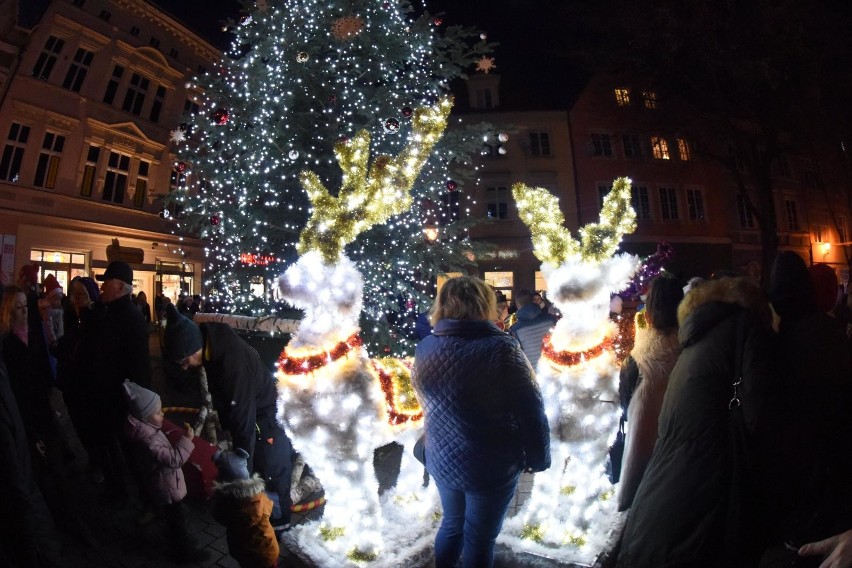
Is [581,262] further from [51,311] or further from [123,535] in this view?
[51,311]

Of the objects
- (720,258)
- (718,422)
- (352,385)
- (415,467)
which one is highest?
(720,258)

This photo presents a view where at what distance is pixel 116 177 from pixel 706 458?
23112 millimetres

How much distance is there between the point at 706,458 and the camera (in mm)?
1913

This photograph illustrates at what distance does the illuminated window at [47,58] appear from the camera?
17500 millimetres

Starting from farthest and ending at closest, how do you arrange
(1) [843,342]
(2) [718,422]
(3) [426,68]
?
(3) [426,68] → (1) [843,342] → (2) [718,422]

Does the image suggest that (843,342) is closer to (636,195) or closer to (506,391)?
(506,391)

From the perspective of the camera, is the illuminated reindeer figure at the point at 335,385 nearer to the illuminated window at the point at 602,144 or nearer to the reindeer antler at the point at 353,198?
the reindeer antler at the point at 353,198

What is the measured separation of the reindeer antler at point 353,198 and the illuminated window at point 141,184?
20422 mm

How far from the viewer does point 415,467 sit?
14.0 feet

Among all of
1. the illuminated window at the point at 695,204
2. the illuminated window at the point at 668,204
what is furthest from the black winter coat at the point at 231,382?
the illuminated window at the point at 695,204

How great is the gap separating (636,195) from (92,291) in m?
23.4

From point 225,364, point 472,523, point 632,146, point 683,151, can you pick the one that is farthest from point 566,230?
point 683,151

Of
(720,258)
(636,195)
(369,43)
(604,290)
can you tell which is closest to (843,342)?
(604,290)

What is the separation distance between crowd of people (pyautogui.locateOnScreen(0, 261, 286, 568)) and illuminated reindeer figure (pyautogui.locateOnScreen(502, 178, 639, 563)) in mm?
1920
